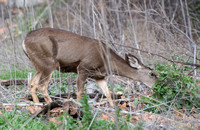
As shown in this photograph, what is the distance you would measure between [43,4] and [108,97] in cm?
1057

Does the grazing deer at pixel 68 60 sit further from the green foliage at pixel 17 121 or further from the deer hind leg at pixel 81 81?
the green foliage at pixel 17 121

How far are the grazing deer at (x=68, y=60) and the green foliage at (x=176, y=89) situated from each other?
90cm

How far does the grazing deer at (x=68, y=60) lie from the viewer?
6.04 m

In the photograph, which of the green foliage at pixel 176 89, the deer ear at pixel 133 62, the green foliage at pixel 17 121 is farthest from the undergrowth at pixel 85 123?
the deer ear at pixel 133 62

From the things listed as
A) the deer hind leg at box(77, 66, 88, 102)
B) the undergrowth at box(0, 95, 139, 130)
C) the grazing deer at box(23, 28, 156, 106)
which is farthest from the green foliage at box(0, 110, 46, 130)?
the deer hind leg at box(77, 66, 88, 102)

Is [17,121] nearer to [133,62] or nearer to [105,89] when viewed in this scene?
[105,89]

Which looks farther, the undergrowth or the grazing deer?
the grazing deer

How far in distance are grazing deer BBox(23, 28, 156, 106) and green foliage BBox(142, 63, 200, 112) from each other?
90cm

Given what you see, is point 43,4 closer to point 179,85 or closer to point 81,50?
point 81,50

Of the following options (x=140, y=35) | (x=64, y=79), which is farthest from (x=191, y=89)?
(x=140, y=35)

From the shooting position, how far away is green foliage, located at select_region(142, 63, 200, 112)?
16.8 feet

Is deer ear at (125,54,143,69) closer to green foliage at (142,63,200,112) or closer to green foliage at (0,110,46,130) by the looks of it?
green foliage at (142,63,200,112)

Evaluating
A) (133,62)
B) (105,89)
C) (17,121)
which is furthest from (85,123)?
(133,62)

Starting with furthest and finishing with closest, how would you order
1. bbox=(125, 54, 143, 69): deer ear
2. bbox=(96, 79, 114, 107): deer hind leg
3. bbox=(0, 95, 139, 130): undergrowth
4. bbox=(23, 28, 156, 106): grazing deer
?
bbox=(125, 54, 143, 69): deer ear < bbox=(96, 79, 114, 107): deer hind leg < bbox=(23, 28, 156, 106): grazing deer < bbox=(0, 95, 139, 130): undergrowth
